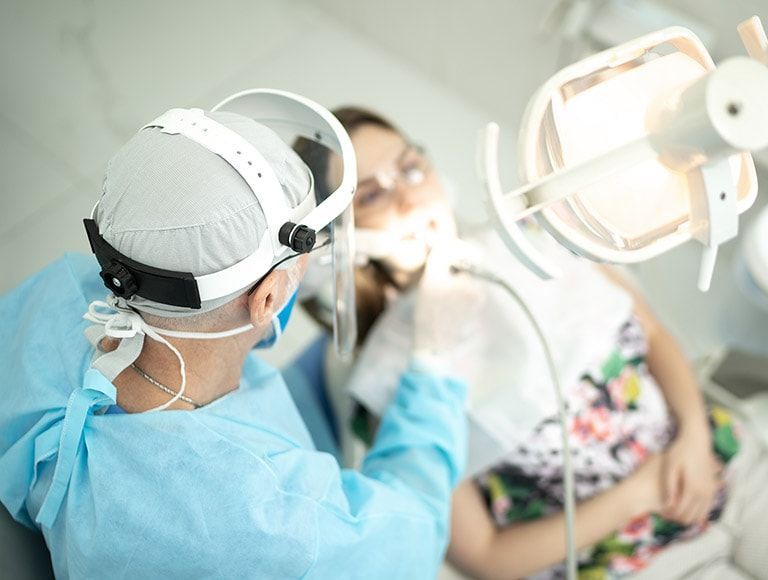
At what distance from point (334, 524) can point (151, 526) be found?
10.5 inches

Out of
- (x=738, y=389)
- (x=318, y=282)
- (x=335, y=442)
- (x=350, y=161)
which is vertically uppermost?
(x=350, y=161)

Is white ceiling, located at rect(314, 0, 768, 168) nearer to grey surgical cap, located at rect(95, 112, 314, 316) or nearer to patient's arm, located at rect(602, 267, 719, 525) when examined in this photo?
patient's arm, located at rect(602, 267, 719, 525)

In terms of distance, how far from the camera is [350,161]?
111 centimetres

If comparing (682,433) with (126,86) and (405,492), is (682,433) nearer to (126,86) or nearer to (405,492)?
(405,492)

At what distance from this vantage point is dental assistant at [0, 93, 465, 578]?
3.33 ft

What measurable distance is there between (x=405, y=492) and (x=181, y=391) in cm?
44

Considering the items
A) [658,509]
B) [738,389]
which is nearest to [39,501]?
[658,509]

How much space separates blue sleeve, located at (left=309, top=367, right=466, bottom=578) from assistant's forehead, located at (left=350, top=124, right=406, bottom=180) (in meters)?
0.43

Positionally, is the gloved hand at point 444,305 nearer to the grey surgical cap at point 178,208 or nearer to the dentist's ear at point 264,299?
the dentist's ear at point 264,299

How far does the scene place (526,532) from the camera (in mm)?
1780

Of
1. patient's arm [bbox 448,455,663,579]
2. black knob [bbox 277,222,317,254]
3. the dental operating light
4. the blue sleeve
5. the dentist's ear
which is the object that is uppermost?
the dental operating light

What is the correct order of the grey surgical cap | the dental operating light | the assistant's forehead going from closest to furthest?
the dental operating light → the grey surgical cap → the assistant's forehead

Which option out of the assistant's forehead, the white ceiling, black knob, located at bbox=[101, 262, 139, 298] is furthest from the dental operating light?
the white ceiling

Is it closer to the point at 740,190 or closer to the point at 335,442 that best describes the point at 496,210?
the point at 740,190
